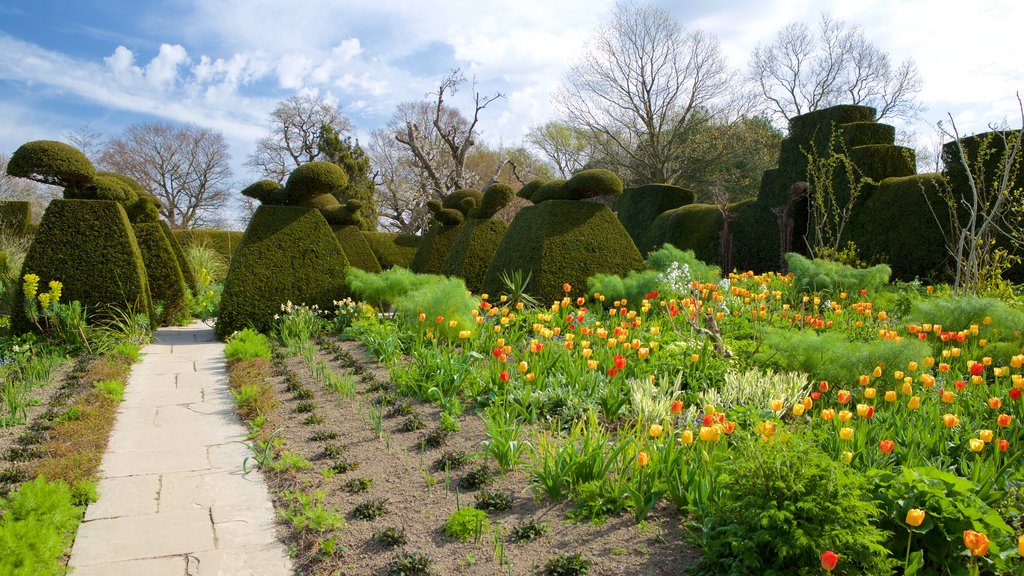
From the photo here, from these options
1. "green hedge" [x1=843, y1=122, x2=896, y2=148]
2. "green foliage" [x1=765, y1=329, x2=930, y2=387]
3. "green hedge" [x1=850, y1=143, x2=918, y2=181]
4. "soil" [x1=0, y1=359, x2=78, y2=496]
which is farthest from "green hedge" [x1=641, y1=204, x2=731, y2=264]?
"soil" [x1=0, y1=359, x2=78, y2=496]

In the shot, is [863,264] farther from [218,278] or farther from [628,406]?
[218,278]

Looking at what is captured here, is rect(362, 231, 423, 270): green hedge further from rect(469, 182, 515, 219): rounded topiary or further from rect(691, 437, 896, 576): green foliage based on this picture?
rect(691, 437, 896, 576): green foliage

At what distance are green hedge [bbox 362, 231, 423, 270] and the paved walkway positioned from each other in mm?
11851

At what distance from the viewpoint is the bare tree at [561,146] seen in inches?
1183

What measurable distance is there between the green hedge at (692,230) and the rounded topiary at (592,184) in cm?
504

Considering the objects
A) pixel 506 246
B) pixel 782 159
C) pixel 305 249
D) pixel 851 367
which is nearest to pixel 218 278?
pixel 305 249

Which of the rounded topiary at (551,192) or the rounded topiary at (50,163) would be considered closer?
the rounded topiary at (50,163)

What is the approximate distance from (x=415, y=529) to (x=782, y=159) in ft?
39.9

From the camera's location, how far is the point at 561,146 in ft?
99.4

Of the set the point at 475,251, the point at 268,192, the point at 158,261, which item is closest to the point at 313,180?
the point at 268,192

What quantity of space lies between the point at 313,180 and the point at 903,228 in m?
9.08

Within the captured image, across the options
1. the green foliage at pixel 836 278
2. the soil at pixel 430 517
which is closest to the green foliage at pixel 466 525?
the soil at pixel 430 517

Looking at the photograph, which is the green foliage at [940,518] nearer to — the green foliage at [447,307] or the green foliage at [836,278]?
the green foliage at [447,307]

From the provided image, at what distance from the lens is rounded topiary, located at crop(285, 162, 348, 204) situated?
28.4 feet
